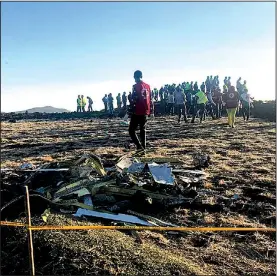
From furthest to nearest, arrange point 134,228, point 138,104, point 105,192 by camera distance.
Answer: point 138,104 < point 105,192 < point 134,228

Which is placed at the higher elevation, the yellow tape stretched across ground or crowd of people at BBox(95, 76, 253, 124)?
crowd of people at BBox(95, 76, 253, 124)

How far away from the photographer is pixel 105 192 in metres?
7.03

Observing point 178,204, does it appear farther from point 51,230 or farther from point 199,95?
point 199,95

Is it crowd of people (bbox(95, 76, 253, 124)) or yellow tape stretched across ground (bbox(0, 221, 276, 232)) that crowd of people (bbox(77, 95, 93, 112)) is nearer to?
crowd of people (bbox(95, 76, 253, 124))

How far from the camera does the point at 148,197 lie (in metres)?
6.76

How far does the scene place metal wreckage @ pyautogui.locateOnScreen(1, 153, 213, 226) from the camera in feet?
20.4

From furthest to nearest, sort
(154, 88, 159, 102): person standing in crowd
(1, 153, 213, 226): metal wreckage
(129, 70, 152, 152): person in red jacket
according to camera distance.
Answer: (154, 88, 159, 102): person standing in crowd, (129, 70, 152, 152): person in red jacket, (1, 153, 213, 226): metal wreckage

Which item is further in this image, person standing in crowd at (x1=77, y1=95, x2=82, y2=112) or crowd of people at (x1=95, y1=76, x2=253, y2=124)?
person standing in crowd at (x1=77, y1=95, x2=82, y2=112)

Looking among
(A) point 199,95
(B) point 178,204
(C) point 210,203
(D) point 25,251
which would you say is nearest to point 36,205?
(D) point 25,251

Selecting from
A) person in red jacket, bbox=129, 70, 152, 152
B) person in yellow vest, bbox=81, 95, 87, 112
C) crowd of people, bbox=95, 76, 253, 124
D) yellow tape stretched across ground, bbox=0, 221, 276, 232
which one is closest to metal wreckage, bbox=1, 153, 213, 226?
yellow tape stretched across ground, bbox=0, 221, 276, 232

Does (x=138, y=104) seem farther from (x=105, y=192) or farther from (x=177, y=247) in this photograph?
(x=177, y=247)

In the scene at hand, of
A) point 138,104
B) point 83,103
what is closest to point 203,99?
point 138,104

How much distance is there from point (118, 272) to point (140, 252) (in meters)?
0.45

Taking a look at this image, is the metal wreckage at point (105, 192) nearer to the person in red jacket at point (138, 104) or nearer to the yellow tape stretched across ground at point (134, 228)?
the yellow tape stretched across ground at point (134, 228)
